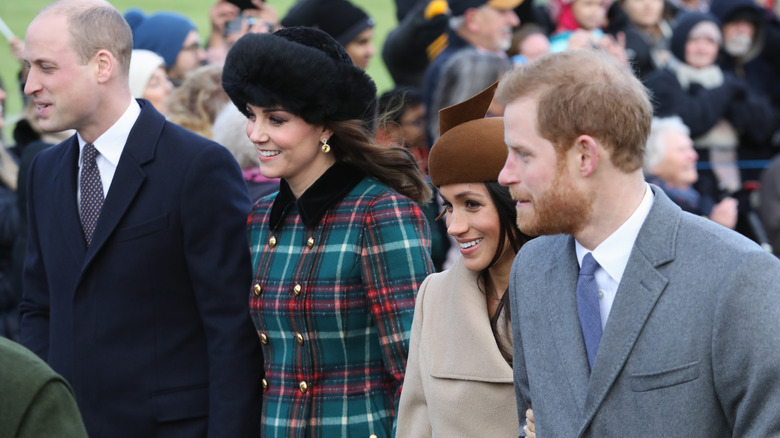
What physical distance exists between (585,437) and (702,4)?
10274 mm

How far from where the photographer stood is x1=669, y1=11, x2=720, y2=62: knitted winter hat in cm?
885

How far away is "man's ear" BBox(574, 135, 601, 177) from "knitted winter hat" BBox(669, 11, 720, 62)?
6678mm

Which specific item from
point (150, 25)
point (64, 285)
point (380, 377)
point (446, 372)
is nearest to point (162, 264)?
point (64, 285)

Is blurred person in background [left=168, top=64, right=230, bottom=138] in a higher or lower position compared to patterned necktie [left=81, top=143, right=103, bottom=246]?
lower

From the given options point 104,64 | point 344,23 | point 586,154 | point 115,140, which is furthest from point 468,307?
point 344,23

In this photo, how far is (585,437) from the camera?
2543 mm

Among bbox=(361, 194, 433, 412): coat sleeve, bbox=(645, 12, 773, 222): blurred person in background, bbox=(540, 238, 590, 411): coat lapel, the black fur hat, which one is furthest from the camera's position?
bbox=(645, 12, 773, 222): blurred person in background

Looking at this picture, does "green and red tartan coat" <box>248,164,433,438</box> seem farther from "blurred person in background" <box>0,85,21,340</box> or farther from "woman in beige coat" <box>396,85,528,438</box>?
"blurred person in background" <box>0,85,21,340</box>

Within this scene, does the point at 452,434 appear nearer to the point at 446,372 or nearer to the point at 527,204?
the point at 446,372

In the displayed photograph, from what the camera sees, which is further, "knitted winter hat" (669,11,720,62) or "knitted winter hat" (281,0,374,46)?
"knitted winter hat" (669,11,720,62)

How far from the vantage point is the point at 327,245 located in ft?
11.9

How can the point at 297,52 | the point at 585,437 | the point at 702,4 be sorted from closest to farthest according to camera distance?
1. the point at 585,437
2. the point at 297,52
3. the point at 702,4

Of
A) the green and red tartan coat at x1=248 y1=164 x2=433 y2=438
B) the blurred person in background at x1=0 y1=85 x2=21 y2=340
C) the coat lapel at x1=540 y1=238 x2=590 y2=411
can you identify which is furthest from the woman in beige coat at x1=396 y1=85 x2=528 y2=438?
the blurred person in background at x1=0 y1=85 x2=21 y2=340

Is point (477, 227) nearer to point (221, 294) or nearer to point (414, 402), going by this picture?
point (414, 402)
